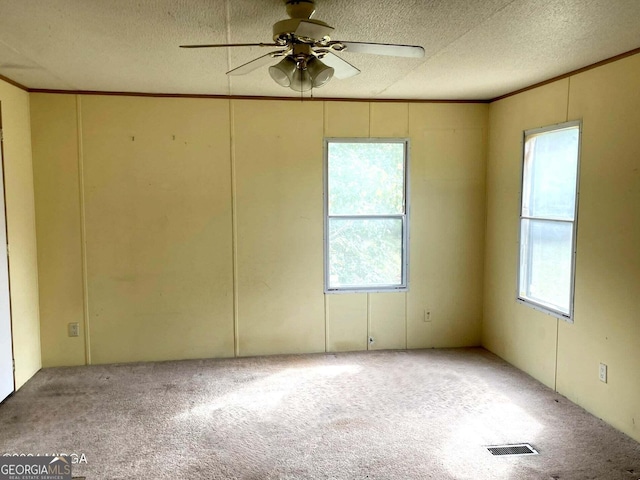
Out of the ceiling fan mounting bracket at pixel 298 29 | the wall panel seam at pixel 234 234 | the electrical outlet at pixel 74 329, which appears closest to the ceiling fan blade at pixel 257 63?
the ceiling fan mounting bracket at pixel 298 29

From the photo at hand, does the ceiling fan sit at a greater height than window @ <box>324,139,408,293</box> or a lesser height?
greater

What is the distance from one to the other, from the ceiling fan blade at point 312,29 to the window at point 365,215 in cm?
248

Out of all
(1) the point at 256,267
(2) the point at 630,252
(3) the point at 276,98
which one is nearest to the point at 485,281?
(2) the point at 630,252

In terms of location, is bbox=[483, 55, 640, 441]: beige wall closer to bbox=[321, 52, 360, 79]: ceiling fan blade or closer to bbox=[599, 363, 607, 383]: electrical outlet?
bbox=[599, 363, 607, 383]: electrical outlet

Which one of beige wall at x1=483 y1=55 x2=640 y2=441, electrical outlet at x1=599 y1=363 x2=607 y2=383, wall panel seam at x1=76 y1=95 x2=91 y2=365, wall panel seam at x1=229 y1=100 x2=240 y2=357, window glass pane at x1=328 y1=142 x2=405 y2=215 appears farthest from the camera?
window glass pane at x1=328 y1=142 x2=405 y2=215

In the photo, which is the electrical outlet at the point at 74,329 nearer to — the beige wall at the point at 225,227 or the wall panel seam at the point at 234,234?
the beige wall at the point at 225,227

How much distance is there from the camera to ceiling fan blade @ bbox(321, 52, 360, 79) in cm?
247

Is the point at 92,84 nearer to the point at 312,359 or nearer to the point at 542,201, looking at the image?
the point at 312,359

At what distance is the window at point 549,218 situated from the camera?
356cm

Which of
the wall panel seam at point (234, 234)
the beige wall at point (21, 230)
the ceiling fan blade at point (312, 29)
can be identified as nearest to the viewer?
the ceiling fan blade at point (312, 29)

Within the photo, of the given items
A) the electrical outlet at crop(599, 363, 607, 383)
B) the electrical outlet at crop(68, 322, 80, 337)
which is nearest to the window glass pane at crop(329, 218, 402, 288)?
the electrical outlet at crop(599, 363, 607, 383)

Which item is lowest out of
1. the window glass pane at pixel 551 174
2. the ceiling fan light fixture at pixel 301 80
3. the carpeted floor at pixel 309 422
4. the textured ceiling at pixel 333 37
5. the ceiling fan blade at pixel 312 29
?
the carpeted floor at pixel 309 422

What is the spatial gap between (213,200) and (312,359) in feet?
5.76

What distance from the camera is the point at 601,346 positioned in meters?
3.25
